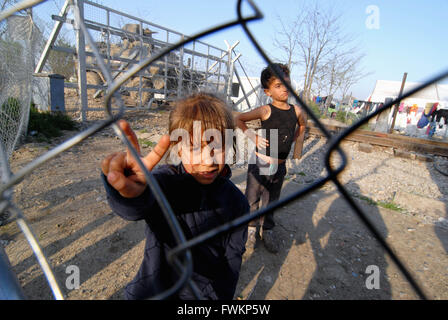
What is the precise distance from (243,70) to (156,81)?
15.5ft

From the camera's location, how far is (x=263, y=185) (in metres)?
2.54

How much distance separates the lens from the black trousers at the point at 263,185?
249 centimetres

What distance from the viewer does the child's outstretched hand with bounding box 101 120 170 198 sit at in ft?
2.54

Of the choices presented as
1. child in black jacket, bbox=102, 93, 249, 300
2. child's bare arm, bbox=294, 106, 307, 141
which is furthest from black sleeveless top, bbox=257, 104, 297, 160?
child in black jacket, bbox=102, 93, 249, 300

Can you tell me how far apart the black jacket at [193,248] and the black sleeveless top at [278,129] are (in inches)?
50.8

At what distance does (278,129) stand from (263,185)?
59cm

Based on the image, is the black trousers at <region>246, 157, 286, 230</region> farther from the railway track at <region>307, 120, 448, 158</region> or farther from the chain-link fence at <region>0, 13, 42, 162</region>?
the railway track at <region>307, 120, 448, 158</region>

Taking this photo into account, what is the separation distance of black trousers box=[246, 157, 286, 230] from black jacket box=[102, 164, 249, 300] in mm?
1278

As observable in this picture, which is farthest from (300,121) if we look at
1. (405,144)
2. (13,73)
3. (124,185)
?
(405,144)

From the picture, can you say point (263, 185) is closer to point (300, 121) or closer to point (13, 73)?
point (300, 121)

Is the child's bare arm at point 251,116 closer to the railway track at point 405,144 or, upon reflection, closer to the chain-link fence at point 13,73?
the chain-link fence at point 13,73

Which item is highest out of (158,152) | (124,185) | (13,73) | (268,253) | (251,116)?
(13,73)

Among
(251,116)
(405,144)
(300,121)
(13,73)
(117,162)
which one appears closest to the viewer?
(117,162)
